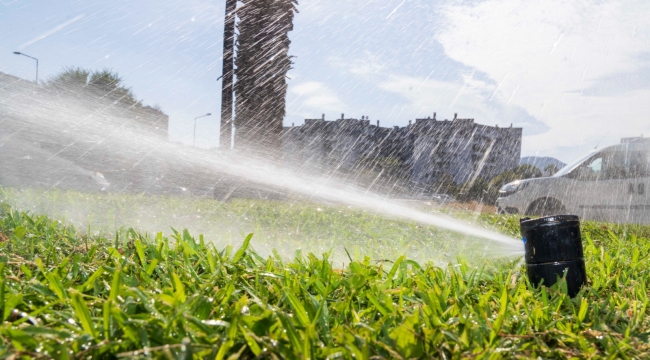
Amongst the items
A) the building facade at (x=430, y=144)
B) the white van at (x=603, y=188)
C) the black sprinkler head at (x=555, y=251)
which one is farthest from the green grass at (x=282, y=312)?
the building facade at (x=430, y=144)

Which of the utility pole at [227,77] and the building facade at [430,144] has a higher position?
the building facade at [430,144]

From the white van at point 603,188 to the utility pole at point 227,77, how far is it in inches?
235

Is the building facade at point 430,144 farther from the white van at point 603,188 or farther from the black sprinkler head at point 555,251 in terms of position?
the black sprinkler head at point 555,251

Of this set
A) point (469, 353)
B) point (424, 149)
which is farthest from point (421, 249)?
point (424, 149)

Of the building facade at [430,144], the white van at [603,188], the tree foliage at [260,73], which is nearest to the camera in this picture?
the white van at [603,188]

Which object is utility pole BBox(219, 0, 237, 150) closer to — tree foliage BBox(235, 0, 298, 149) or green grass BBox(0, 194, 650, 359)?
tree foliage BBox(235, 0, 298, 149)

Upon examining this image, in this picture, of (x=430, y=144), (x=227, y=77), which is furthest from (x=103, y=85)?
(x=430, y=144)

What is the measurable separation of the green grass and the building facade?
149 ft

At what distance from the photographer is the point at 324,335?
1.50 metres

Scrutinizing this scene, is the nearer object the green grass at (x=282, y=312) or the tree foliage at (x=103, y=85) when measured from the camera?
the green grass at (x=282, y=312)

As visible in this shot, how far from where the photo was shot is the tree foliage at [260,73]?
31.9ft

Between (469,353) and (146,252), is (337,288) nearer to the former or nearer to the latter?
(469,353)

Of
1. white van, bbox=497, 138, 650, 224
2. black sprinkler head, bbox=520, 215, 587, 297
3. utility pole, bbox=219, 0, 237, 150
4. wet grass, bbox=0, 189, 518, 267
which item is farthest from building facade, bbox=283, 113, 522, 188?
black sprinkler head, bbox=520, 215, 587, 297

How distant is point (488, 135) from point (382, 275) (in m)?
78.4
